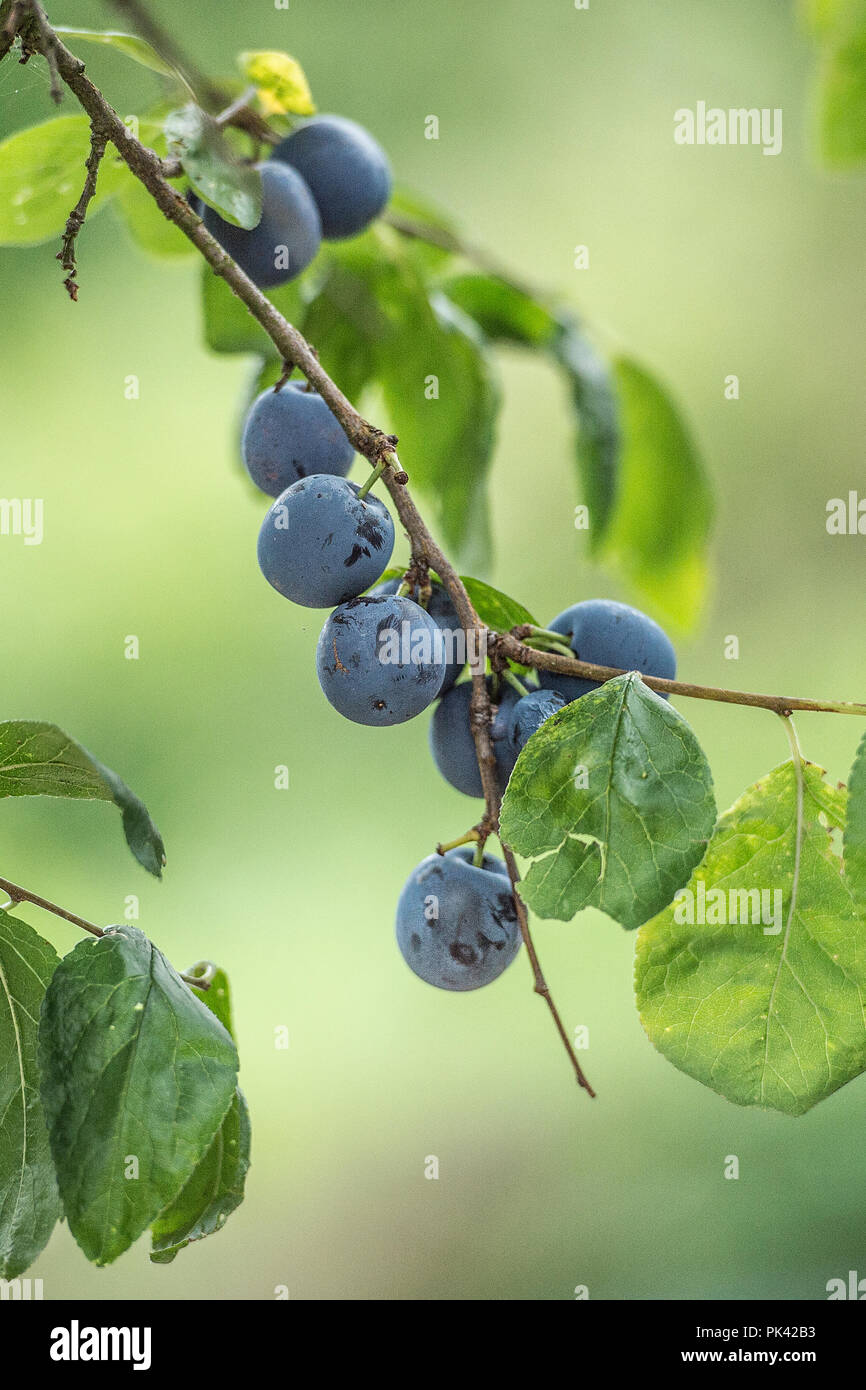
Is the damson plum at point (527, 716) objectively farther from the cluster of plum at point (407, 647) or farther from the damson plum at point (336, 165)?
the damson plum at point (336, 165)

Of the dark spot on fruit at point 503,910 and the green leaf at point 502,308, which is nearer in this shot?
the dark spot on fruit at point 503,910

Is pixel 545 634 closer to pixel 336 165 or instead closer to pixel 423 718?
pixel 336 165

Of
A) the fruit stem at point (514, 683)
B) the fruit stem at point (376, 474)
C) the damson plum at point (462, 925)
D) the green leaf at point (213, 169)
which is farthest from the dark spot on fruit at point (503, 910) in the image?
the green leaf at point (213, 169)

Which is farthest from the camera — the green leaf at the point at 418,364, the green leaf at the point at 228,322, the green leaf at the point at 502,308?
the green leaf at the point at 502,308

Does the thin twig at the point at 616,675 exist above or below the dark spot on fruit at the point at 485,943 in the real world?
above

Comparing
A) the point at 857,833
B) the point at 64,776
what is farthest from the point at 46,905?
the point at 857,833

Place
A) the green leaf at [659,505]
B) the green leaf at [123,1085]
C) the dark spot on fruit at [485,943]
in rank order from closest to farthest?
the green leaf at [123,1085], the dark spot on fruit at [485,943], the green leaf at [659,505]
